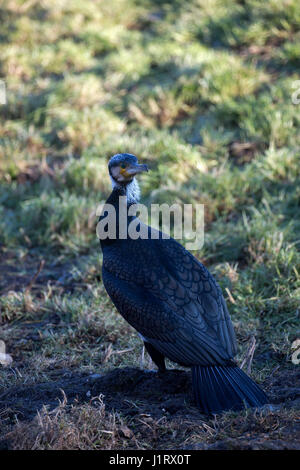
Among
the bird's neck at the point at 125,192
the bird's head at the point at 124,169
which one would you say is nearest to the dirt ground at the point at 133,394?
the bird's neck at the point at 125,192

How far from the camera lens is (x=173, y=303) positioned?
352 cm

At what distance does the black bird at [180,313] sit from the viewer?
10.6ft

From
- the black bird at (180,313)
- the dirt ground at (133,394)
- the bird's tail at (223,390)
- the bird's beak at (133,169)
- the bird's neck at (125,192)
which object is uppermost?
the bird's beak at (133,169)

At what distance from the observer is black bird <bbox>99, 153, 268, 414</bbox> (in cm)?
324

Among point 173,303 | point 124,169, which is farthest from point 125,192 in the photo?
point 173,303

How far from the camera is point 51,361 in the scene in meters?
4.18

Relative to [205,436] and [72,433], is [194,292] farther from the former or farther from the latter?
[72,433]

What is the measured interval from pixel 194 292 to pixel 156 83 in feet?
18.5

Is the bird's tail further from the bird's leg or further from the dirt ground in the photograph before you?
the bird's leg

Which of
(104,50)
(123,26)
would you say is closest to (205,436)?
A: (104,50)

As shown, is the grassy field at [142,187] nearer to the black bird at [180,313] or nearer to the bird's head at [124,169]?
the black bird at [180,313]

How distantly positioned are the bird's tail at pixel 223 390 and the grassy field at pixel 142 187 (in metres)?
0.10

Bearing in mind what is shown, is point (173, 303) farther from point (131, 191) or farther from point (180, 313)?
point (131, 191)

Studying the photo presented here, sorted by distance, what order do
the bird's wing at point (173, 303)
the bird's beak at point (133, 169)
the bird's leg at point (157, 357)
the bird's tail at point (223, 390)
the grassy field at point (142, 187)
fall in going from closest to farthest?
1. the bird's tail at point (223, 390)
2. the grassy field at point (142, 187)
3. the bird's wing at point (173, 303)
4. the bird's leg at point (157, 357)
5. the bird's beak at point (133, 169)
